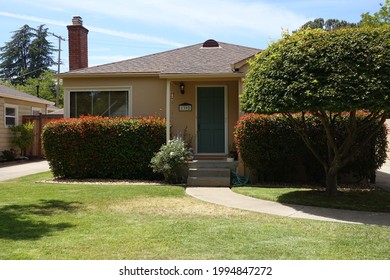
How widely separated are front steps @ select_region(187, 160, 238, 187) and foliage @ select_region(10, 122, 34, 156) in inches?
443

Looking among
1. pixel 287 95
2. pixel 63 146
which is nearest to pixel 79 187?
pixel 63 146

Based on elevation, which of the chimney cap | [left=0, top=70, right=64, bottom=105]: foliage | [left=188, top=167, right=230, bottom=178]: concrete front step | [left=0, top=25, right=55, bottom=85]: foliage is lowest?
[left=188, top=167, right=230, bottom=178]: concrete front step

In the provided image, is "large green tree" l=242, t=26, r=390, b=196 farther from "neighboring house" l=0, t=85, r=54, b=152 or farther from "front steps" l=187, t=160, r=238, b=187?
"neighboring house" l=0, t=85, r=54, b=152

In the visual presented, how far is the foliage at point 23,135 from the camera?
18919 mm

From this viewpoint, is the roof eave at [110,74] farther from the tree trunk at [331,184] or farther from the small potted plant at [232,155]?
the tree trunk at [331,184]

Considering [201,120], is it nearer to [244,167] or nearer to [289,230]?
[244,167]

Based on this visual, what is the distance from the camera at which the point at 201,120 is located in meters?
13.2

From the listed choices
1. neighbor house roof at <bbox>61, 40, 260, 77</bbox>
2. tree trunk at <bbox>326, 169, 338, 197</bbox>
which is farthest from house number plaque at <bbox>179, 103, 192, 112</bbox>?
tree trunk at <bbox>326, 169, 338, 197</bbox>

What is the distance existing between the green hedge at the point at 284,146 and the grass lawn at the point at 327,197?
989 millimetres

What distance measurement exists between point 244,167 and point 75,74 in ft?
21.8

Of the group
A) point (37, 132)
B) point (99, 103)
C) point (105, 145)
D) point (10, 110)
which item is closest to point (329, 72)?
point (105, 145)

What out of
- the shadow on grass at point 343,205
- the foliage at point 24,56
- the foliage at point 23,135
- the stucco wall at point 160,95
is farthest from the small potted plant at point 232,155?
the foliage at point 24,56

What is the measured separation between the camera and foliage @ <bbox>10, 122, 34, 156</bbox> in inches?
745

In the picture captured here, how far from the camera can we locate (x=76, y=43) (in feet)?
52.8
